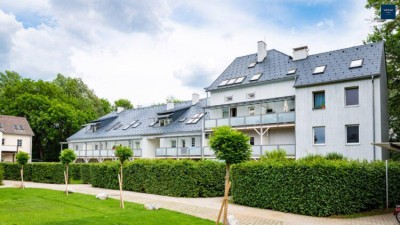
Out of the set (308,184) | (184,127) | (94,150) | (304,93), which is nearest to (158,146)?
(184,127)

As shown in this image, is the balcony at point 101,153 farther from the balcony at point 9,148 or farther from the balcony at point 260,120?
the balcony at point 9,148

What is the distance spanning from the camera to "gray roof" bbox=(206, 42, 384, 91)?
1131 inches

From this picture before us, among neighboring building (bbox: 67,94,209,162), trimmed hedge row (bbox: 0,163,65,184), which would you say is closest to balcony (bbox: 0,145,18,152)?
neighboring building (bbox: 67,94,209,162)

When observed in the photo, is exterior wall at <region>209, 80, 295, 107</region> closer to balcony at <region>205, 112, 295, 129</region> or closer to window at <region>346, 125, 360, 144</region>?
balcony at <region>205, 112, 295, 129</region>

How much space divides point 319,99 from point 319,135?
270cm

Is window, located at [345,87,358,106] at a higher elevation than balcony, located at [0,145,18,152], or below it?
higher

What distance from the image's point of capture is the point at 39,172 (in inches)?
1535

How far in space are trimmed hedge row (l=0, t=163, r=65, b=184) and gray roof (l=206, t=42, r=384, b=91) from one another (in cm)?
1599

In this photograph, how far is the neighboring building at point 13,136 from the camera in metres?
61.8

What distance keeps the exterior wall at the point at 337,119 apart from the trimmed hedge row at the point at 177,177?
8750 millimetres

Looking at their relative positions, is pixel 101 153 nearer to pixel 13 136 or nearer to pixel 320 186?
pixel 13 136

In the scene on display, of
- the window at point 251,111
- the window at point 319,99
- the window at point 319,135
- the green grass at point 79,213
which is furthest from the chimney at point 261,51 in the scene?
→ the green grass at point 79,213

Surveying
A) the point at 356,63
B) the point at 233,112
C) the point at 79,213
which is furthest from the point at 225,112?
the point at 79,213

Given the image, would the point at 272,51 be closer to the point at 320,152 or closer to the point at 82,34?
the point at 320,152
